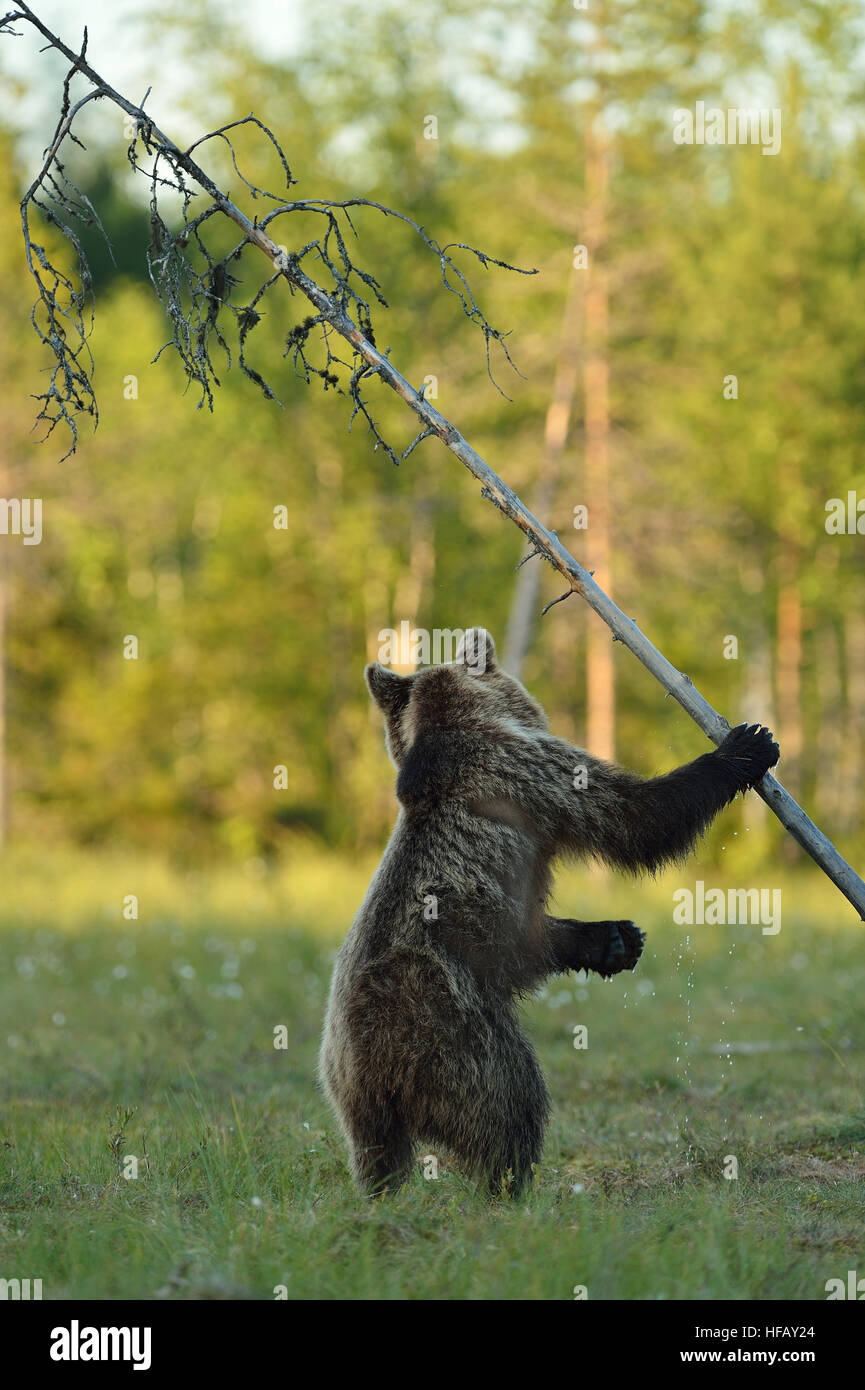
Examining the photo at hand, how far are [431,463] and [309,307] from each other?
373 cm

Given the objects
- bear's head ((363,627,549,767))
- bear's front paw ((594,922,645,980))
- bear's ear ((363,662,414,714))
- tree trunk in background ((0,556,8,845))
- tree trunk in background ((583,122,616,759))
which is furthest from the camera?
tree trunk in background ((0,556,8,845))

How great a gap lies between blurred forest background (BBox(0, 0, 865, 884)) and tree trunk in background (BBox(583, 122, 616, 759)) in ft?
0.16

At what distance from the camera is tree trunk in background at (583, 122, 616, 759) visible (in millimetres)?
21750

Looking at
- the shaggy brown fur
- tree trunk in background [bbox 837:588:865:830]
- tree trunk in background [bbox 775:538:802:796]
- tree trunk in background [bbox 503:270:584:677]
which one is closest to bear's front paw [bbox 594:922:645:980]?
the shaggy brown fur

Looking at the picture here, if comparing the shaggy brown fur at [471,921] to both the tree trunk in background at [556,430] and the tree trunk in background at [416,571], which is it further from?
the tree trunk in background at [416,571]

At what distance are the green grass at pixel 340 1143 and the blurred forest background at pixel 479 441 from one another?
33.0ft

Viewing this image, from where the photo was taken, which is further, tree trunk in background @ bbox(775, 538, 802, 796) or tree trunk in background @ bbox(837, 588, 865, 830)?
tree trunk in background @ bbox(837, 588, 865, 830)

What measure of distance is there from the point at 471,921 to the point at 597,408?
17695 mm

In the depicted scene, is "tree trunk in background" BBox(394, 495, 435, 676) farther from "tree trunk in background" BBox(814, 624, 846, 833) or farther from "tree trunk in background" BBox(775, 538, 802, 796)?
"tree trunk in background" BBox(814, 624, 846, 833)

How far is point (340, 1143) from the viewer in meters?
7.12
